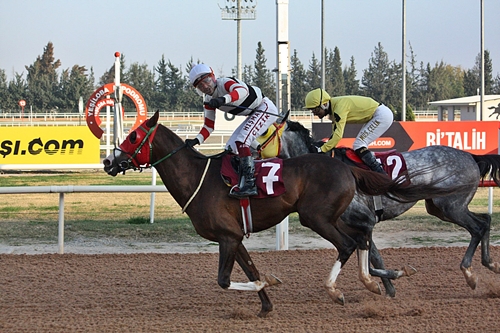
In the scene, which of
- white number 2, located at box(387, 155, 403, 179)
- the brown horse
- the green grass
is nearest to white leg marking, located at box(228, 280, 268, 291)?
the brown horse

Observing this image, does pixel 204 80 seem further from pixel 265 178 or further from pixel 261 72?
pixel 261 72

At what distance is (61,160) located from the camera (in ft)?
42.0

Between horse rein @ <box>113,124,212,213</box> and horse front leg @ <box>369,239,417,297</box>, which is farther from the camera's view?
horse front leg @ <box>369,239,417,297</box>

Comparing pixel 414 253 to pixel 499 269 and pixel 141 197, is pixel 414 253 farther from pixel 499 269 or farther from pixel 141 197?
pixel 141 197

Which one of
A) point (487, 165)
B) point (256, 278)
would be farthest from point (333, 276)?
point (487, 165)

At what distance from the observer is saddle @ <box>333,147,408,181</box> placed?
5.91 m

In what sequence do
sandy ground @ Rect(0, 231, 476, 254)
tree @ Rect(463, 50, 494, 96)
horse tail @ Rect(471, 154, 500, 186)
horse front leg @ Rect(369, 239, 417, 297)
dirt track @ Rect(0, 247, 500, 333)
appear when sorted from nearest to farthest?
1. dirt track @ Rect(0, 247, 500, 333)
2. horse front leg @ Rect(369, 239, 417, 297)
3. horse tail @ Rect(471, 154, 500, 186)
4. sandy ground @ Rect(0, 231, 476, 254)
5. tree @ Rect(463, 50, 494, 96)

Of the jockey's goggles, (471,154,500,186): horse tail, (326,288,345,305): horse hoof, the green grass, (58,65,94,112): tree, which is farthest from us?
(58,65,94,112): tree

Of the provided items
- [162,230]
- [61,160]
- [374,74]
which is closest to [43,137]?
[61,160]

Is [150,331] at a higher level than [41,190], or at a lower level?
lower

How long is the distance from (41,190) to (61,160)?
17.9 ft

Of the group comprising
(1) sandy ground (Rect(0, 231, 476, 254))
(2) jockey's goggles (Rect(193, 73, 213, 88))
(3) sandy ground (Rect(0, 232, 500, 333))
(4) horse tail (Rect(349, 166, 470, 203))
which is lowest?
(1) sandy ground (Rect(0, 231, 476, 254))

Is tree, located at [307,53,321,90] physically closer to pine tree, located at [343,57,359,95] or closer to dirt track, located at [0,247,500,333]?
pine tree, located at [343,57,359,95]

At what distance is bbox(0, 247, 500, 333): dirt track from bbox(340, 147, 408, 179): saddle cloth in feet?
3.30
